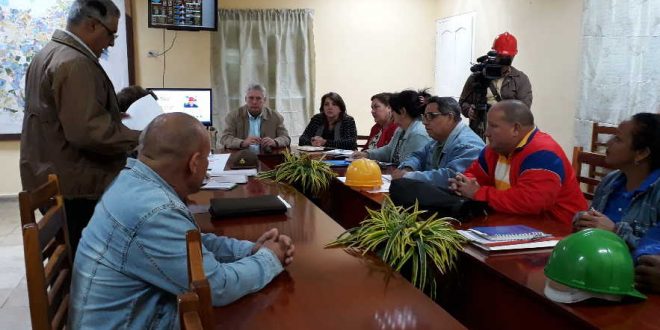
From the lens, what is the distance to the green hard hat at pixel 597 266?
3.91ft

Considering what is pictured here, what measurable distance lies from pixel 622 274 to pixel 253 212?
118 cm

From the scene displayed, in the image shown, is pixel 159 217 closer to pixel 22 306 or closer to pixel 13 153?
pixel 22 306

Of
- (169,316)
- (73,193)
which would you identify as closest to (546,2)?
(73,193)

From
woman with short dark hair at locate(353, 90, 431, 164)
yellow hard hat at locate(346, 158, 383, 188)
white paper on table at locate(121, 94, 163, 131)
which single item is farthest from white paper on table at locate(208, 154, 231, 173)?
woman with short dark hair at locate(353, 90, 431, 164)

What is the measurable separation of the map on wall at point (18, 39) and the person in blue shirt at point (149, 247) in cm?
460

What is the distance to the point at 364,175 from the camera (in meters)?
2.54

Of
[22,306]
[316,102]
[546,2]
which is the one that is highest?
[546,2]

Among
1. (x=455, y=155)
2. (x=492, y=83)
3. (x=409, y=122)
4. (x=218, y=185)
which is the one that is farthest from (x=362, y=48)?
(x=218, y=185)

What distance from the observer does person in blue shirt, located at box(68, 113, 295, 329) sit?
107 cm

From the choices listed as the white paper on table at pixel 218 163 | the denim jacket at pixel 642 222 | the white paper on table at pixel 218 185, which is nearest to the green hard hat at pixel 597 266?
the denim jacket at pixel 642 222

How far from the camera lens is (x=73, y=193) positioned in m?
1.96

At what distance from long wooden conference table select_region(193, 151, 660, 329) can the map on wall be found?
4.05 m

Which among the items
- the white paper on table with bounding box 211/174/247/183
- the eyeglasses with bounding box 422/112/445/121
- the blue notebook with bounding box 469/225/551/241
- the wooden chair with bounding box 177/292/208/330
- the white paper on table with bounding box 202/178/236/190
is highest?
the eyeglasses with bounding box 422/112/445/121

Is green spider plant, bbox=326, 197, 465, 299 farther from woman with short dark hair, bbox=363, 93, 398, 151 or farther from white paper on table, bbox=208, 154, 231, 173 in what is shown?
woman with short dark hair, bbox=363, 93, 398, 151
